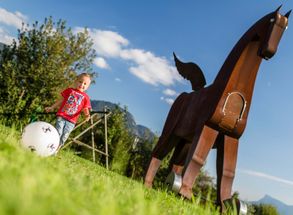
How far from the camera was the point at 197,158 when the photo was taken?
614 centimetres

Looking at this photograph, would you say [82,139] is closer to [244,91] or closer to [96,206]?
[244,91]

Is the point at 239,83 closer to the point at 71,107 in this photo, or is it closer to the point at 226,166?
the point at 226,166

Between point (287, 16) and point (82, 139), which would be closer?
point (287, 16)

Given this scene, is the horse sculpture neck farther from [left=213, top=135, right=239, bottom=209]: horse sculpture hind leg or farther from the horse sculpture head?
[left=213, top=135, right=239, bottom=209]: horse sculpture hind leg

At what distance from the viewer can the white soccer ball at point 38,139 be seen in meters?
4.71

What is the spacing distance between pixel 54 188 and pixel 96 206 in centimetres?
20

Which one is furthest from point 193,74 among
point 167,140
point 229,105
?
point 229,105

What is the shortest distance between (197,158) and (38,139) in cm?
252

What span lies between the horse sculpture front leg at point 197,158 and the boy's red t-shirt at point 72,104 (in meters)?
2.42

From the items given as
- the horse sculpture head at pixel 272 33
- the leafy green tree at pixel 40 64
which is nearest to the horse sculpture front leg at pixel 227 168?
the horse sculpture head at pixel 272 33

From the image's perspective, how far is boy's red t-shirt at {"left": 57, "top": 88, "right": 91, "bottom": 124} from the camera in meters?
7.32

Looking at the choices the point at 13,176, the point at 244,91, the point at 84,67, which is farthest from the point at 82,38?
the point at 13,176

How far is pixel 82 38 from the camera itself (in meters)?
27.8

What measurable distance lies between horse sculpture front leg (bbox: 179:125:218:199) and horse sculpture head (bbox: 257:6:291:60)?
143 cm
